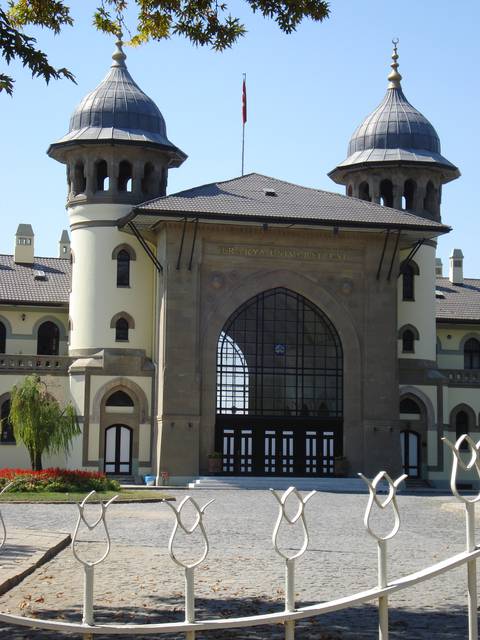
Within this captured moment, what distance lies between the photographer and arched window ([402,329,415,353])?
50.2 meters

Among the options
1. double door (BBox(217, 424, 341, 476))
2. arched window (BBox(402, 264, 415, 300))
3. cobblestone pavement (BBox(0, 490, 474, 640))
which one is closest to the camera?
cobblestone pavement (BBox(0, 490, 474, 640))

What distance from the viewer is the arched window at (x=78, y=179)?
4922cm

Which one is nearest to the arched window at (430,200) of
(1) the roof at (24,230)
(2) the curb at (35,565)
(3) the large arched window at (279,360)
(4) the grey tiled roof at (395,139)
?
(4) the grey tiled roof at (395,139)

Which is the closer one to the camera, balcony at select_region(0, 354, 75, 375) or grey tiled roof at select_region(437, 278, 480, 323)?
balcony at select_region(0, 354, 75, 375)

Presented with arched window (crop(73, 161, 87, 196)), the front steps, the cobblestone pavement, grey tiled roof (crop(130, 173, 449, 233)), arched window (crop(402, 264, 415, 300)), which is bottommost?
the cobblestone pavement

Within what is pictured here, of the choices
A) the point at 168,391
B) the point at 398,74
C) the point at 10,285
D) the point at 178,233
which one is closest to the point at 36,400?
the point at 168,391

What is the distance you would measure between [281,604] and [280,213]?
3315 cm

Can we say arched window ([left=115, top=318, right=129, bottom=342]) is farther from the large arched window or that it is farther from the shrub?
the shrub

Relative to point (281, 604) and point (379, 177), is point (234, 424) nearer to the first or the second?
point (379, 177)

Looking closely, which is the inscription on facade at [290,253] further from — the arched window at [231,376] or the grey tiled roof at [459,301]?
the grey tiled roof at [459,301]

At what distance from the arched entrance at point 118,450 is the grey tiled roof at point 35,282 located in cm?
858

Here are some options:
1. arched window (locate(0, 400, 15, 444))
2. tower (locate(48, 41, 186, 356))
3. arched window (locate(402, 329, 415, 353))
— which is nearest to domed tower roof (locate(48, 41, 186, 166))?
tower (locate(48, 41, 186, 356))

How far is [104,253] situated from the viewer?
48000mm

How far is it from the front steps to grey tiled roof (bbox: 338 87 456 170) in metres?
16.2
